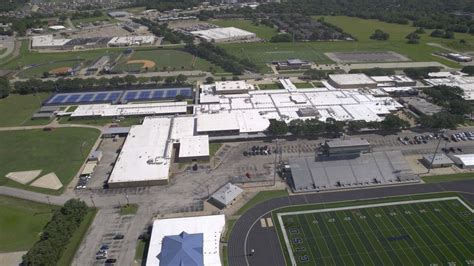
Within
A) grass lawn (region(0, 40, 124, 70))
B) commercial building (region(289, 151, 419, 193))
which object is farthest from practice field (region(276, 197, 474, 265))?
grass lawn (region(0, 40, 124, 70))

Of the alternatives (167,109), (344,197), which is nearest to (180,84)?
(167,109)

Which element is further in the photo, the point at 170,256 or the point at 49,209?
the point at 49,209

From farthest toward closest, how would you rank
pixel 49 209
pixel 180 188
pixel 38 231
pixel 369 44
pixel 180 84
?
pixel 369 44 < pixel 180 84 < pixel 180 188 < pixel 49 209 < pixel 38 231

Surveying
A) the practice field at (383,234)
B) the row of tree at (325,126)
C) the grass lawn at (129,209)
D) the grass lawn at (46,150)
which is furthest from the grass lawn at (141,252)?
the row of tree at (325,126)

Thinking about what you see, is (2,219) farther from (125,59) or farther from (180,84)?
(125,59)

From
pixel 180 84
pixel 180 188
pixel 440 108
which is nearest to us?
pixel 180 188

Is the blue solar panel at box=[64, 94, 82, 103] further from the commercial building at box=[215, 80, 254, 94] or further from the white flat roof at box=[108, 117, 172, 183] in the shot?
the commercial building at box=[215, 80, 254, 94]
